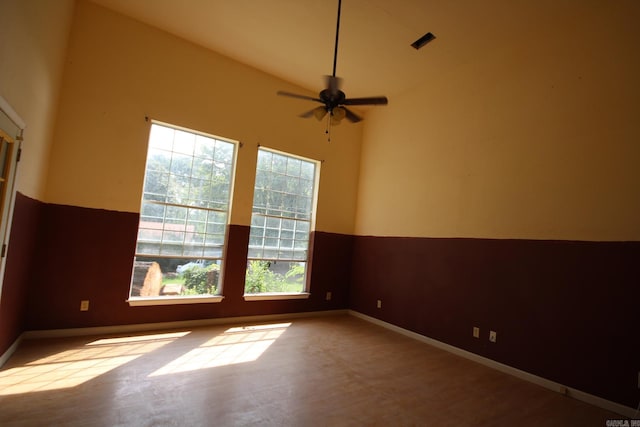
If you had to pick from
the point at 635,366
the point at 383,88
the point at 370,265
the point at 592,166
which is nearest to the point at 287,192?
the point at 370,265

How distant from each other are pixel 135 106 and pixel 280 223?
270 cm

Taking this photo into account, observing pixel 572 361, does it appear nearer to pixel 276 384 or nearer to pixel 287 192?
pixel 276 384

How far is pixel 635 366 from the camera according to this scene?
9.12 feet

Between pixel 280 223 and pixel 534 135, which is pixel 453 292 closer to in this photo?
pixel 534 135

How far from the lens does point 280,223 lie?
17.8ft

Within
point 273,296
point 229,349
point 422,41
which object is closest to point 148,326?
point 229,349

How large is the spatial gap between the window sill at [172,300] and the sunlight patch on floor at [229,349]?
21.0 inches

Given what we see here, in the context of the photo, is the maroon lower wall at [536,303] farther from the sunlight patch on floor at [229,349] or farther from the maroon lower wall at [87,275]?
the maroon lower wall at [87,275]

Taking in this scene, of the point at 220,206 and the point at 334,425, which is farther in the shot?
the point at 220,206

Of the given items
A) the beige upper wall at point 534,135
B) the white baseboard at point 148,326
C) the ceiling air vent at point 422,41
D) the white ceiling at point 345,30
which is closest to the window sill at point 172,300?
the white baseboard at point 148,326

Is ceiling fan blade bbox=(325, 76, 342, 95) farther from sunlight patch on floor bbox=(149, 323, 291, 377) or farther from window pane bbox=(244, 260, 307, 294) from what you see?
window pane bbox=(244, 260, 307, 294)

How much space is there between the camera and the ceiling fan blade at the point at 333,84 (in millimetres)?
2900

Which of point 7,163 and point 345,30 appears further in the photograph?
point 345,30

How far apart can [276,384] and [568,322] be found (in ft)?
9.95
